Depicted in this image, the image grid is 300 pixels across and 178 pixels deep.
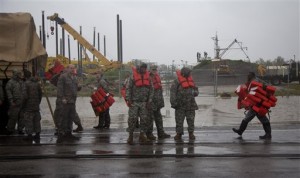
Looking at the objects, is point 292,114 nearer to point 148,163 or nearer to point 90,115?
point 90,115

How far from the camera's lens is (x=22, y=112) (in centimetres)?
1337

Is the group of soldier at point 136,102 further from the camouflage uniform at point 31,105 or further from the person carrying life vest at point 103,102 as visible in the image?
the person carrying life vest at point 103,102

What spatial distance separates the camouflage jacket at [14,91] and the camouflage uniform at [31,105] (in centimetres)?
85

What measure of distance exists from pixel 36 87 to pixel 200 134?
15.1 ft

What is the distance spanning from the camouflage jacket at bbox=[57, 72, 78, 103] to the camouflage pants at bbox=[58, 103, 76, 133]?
0.57 feet

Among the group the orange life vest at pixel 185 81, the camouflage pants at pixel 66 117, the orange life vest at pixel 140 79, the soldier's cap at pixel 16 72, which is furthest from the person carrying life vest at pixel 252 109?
the soldier's cap at pixel 16 72

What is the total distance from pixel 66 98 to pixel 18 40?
2512 mm

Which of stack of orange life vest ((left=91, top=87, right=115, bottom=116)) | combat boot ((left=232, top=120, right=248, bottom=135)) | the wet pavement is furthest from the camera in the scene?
stack of orange life vest ((left=91, top=87, right=115, bottom=116))

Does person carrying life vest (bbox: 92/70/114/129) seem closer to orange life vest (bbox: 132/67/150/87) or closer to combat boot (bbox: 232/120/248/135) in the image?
orange life vest (bbox: 132/67/150/87)

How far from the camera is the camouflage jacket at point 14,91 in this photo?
13.4 metres

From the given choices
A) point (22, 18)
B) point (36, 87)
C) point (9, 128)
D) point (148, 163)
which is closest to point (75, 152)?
point (148, 163)

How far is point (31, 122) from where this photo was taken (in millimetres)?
12641

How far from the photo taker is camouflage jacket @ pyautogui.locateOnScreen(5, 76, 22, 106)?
43.8 feet

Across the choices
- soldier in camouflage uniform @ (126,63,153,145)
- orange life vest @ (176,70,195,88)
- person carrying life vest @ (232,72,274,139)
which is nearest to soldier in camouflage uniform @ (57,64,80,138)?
soldier in camouflage uniform @ (126,63,153,145)
